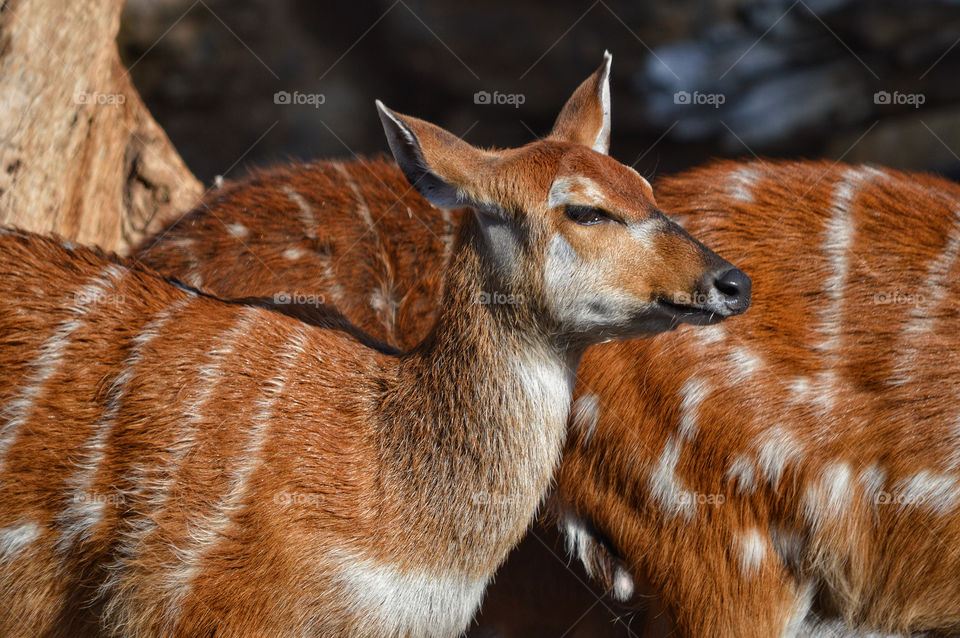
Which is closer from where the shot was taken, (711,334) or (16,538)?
(16,538)

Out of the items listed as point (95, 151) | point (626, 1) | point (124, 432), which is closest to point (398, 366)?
point (124, 432)

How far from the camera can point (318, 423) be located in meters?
3.24

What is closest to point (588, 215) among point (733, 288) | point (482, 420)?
point (733, 288)

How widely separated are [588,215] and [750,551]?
1.29m

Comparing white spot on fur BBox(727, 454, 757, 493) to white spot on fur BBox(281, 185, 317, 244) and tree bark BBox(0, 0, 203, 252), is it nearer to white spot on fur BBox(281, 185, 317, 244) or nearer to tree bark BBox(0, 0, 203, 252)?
white spot on fur BBox(281, 185, 317, 244)

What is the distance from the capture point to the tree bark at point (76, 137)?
14.4 ft

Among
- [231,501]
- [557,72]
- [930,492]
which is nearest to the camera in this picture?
[231,501]

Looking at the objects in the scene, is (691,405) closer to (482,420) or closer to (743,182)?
(482,420)

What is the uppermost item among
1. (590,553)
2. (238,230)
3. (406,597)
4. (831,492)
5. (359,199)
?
(359,199)

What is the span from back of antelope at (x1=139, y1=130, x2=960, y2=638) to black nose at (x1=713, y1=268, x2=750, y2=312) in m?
0.54

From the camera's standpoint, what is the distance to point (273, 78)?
25.5 ft

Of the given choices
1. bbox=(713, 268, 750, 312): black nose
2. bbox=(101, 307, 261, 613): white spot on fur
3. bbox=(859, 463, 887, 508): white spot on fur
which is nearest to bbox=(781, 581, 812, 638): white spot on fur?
bbox=(859, 463, 887, 508): white spot on fur

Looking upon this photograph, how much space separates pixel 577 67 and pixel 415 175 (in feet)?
13.4

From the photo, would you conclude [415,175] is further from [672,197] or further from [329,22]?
[329,22]
